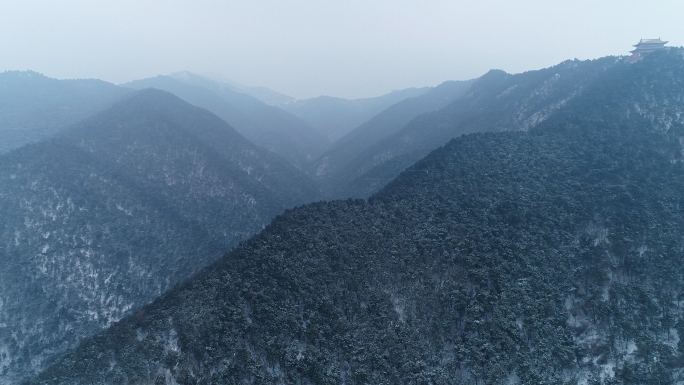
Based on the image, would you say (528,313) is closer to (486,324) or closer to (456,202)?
(486,324)

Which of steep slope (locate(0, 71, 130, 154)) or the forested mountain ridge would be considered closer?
the forested mountain ridge

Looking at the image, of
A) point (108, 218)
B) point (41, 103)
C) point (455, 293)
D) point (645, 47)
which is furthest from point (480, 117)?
point (41, 103)

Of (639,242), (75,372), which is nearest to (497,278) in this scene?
(639,242)

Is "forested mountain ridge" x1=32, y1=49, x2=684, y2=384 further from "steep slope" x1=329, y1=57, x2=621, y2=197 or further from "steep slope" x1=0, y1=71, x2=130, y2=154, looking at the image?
"steep slope" x1=0, y1=71, x2=130, y2=154

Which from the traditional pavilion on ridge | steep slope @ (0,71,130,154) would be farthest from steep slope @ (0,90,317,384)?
the traditional pavilion on ridge

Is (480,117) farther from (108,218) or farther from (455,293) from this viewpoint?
(108,218)
